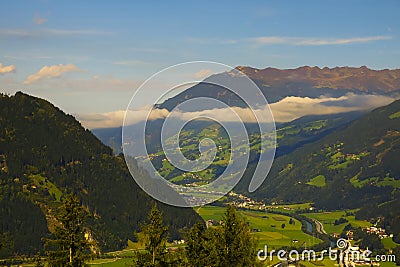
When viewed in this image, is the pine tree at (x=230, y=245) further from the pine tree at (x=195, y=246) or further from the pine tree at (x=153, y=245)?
the pine tree at (x=153, y=245)

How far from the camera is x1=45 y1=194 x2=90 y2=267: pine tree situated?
30.9m

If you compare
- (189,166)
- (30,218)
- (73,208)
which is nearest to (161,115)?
(189,166)

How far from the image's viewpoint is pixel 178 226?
187 metres

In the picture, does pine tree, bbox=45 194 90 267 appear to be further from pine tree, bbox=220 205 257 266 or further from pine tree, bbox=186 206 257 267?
pine tree, bbox=220 205 257 266

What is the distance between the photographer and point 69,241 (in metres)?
31.2

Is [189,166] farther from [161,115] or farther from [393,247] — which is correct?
[393,247]

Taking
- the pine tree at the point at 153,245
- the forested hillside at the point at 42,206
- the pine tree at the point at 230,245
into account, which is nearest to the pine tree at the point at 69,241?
the pine tree at the point at 153,245

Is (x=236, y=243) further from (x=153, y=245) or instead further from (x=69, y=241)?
(x=69, y=241)

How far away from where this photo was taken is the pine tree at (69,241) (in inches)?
1218

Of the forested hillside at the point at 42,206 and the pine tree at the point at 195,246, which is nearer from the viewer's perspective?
the pine tree at the point at 195,246

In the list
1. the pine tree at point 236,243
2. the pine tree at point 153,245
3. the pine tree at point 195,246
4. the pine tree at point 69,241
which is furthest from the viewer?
the pine tree at point 195,246

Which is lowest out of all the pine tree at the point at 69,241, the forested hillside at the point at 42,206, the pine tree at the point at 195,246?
the forested hillside at the point at 42,206

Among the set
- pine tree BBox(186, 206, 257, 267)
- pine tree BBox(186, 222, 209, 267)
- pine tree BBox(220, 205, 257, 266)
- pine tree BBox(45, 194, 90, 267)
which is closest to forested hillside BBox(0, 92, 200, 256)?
pine tree BBox(186, 222, 209, 267)

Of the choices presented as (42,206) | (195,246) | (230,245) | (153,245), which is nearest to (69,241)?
(153,245)
